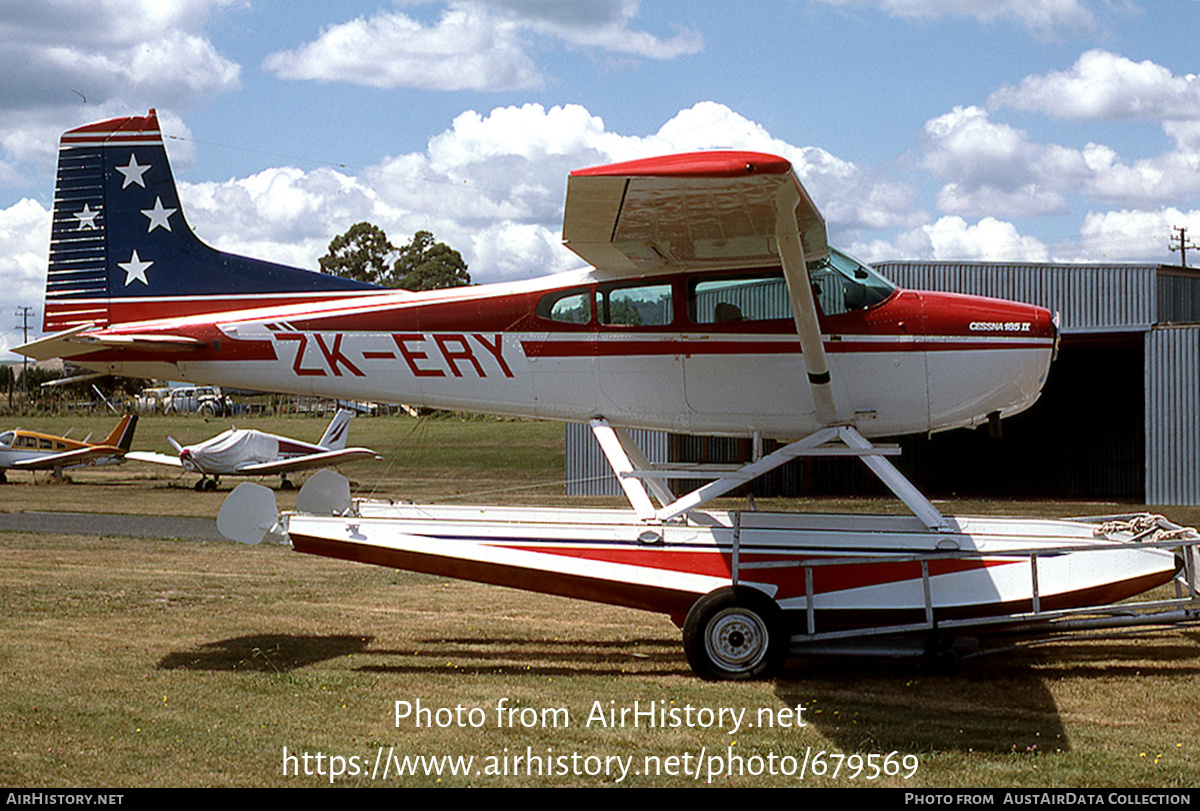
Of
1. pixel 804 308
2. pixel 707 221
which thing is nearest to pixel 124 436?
pixel 707 221

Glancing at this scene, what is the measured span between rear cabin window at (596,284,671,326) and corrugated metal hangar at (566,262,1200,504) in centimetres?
1179

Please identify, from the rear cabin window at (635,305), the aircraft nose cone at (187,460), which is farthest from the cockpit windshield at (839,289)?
the aircraft nose cone at (187,460)

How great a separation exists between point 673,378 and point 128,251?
4.67 metres

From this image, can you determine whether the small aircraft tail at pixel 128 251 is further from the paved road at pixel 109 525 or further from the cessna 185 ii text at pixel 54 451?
the cessna 185 ii text at pixel 54 451

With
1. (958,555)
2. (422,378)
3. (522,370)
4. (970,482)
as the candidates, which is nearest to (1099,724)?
(958,555)

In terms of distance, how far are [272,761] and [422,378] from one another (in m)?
3.42

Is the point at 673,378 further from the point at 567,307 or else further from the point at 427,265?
the point at 427,265

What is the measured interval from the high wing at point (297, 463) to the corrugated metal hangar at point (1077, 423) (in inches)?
329

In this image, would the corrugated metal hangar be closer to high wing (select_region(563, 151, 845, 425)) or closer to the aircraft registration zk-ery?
the aircraft registration zk-ery

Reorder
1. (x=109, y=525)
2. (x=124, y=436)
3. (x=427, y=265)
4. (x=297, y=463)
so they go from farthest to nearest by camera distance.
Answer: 1. (x=427, y=265)
2. (x=124, y=436)
3. (x=297, y=463)
4. (x=109, y=525)

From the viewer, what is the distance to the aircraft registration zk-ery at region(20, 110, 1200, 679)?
23.6 feet

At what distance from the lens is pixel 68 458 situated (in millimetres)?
35406

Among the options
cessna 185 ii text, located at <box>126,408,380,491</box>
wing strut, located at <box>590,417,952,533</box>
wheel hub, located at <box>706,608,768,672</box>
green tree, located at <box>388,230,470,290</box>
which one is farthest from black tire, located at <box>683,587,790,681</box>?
green tree, located at <box>388,230,470,290</box>

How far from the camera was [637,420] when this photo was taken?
26.5 feet
